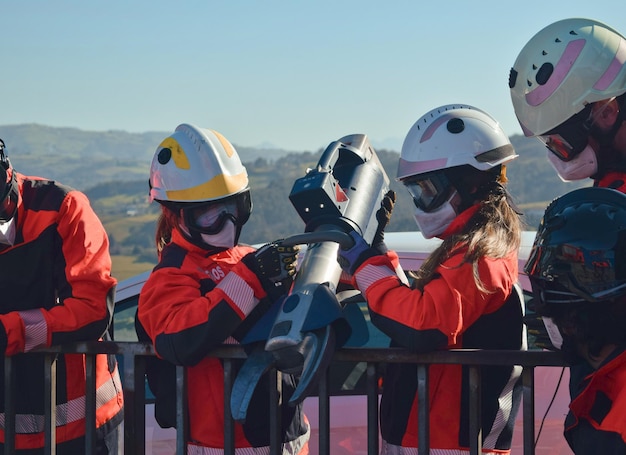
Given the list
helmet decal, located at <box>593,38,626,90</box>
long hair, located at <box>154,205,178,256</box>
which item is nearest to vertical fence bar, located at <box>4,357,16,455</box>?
long hair, located at <box>154,205,178,256</box>

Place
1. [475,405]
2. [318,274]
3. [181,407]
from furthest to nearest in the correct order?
[181,407], [318,274], [475,405]

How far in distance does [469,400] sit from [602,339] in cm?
68

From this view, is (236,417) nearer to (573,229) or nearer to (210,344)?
(210,344)

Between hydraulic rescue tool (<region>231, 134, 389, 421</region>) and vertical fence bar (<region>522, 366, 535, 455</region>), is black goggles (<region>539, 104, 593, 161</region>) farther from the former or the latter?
vertical fence bar (<region>522, 366, 535, 455</region>)

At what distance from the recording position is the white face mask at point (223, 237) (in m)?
3.79

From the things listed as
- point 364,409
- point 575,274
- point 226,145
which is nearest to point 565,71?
point 575,274

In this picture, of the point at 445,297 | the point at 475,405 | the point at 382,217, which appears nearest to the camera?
the point at 445,297

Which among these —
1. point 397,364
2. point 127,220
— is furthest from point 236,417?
point 127,220

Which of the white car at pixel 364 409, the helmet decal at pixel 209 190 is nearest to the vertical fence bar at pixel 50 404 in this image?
the helmet decal at pixel 209 190

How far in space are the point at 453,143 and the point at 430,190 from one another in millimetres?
185

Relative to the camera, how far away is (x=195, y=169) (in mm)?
3820

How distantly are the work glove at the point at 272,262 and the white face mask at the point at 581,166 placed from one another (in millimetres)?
995

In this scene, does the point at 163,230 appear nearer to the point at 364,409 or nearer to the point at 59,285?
the point at 59,285

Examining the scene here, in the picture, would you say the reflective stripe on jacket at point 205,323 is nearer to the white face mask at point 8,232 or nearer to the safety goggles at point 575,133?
the white face mask at point 8,232
